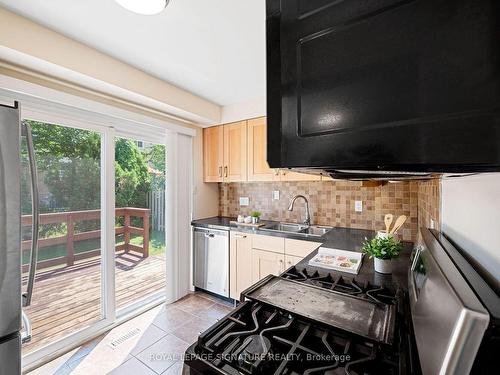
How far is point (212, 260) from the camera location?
288 centimetres

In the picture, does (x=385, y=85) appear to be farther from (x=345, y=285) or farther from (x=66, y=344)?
(x=66, y=344)

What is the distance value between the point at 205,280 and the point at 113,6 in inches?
108

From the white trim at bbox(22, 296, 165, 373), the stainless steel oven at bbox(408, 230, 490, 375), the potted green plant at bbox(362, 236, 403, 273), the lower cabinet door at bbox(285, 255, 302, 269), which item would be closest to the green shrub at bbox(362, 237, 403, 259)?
the potted green plant at bbox(362, 236, 403, 273)

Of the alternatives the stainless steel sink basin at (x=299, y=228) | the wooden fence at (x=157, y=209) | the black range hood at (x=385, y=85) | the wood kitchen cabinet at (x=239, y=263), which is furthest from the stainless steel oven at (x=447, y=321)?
the wooden fence at (x=157, y=209)

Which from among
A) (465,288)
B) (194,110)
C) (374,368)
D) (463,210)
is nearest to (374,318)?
(374,368)

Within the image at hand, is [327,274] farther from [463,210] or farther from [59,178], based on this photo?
[59,178]

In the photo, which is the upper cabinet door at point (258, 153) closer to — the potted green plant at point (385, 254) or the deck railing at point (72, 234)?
the deck railing at point (72, 234)

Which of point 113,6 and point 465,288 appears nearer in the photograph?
point 465,288

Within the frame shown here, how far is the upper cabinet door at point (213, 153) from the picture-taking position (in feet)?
10.2

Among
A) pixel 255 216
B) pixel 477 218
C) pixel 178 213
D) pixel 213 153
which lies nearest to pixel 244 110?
pixel 213 153

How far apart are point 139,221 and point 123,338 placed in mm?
1126

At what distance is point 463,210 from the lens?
85cm

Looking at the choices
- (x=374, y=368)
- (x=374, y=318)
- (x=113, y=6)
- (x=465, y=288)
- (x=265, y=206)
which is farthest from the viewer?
(x=265, y=206)

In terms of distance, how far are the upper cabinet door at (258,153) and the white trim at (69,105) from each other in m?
1.03
